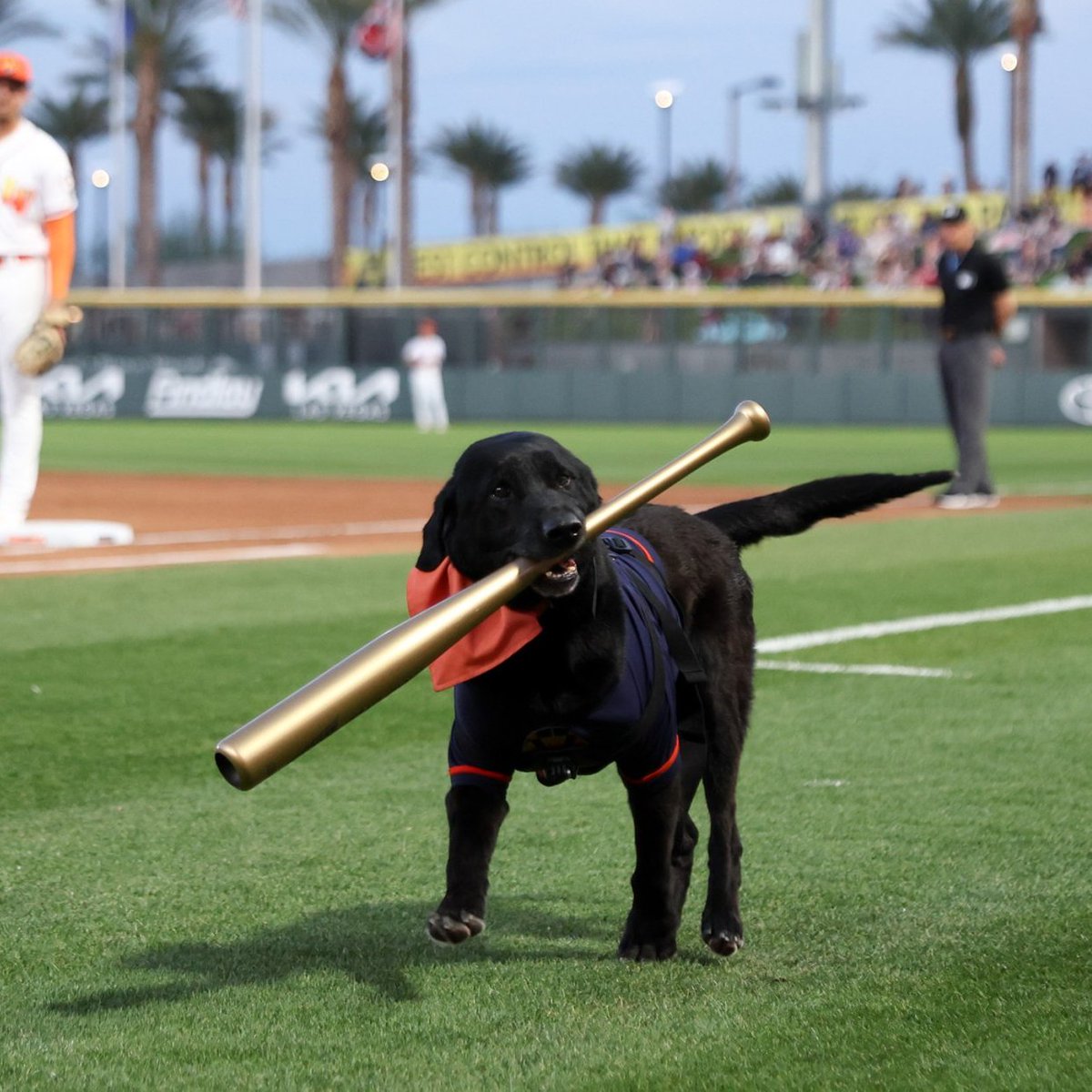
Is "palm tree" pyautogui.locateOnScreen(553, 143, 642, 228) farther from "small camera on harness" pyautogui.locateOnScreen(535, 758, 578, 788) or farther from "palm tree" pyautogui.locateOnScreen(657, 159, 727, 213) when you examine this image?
"small camera on harness" pyautogui.locateOnScreen(535, 758, 578, 788)

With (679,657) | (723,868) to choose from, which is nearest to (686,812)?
(723,868)

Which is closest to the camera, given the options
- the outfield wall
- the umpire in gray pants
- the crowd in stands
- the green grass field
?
the green grass field

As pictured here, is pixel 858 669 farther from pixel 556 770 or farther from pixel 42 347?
pixel 42 347

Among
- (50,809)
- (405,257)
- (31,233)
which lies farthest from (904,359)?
(50,809)

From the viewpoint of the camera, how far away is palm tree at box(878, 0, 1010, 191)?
53.6 metres

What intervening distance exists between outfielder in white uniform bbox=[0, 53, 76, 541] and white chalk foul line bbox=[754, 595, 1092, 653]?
4474 millimetres

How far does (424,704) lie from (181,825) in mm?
1757

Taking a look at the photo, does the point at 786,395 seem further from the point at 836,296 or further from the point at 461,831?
the point at 461,831

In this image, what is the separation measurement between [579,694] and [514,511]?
33 centimetres

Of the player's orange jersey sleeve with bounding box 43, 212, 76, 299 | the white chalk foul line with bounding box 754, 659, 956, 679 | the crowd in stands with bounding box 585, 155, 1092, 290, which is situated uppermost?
the crowd in stands with bounding box 585, 155, 1092, 290

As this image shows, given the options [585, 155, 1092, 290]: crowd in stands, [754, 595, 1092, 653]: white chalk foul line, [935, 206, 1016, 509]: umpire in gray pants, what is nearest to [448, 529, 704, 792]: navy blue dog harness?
[754, 595, 1092, 653]: white chalk foul line

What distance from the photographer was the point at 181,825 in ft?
14.7

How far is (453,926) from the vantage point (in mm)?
3322

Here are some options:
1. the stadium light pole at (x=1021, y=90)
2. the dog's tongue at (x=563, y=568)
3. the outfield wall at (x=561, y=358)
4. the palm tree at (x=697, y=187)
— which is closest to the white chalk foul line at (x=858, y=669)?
the dog's tongue at (x=563, y=568)
